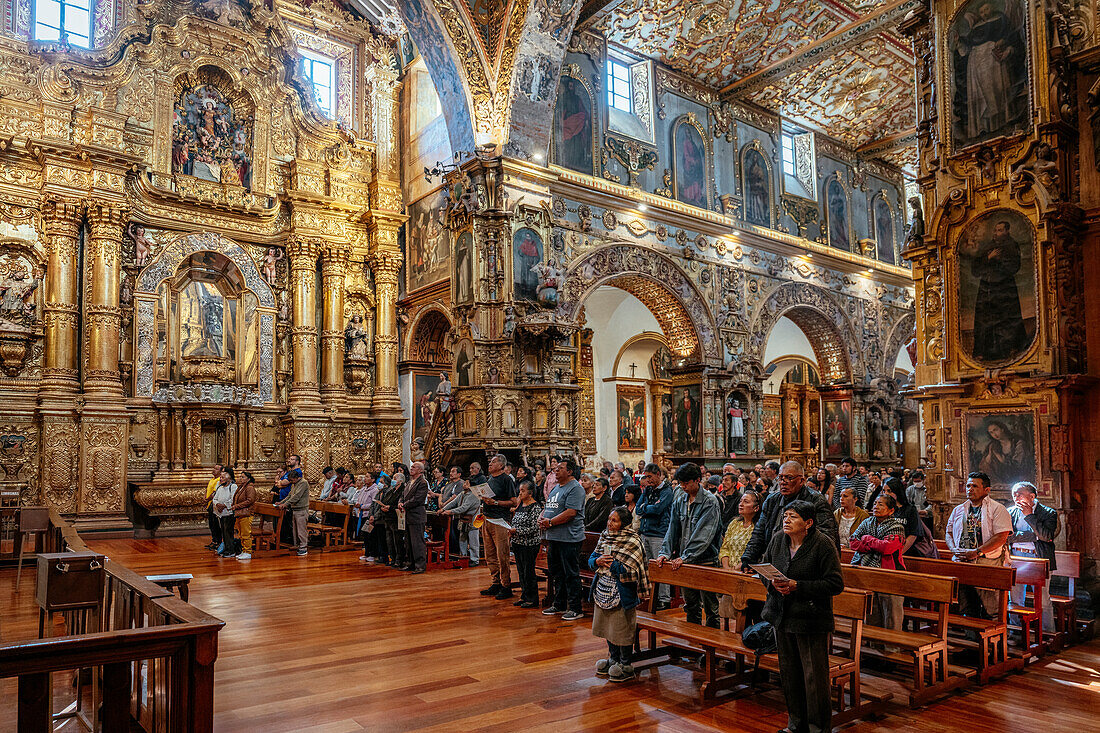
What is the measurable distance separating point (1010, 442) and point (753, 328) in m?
11.2

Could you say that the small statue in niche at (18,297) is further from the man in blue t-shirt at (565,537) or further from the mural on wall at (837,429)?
the mural on wall at (837,429)

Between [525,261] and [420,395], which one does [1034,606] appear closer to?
[525,261]

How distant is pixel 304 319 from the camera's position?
56.7 ft

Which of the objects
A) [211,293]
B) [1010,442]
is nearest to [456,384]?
[211,293]

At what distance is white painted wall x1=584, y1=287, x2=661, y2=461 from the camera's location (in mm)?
21297

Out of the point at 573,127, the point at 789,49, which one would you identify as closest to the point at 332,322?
the point at 573,127

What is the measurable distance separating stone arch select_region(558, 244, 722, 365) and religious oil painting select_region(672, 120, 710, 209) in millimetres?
2063

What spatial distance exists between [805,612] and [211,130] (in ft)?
53.5

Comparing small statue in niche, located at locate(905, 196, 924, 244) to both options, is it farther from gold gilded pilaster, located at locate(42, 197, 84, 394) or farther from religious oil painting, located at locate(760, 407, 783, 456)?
religious oil painting, located at locate(760, 407, 783, 456)

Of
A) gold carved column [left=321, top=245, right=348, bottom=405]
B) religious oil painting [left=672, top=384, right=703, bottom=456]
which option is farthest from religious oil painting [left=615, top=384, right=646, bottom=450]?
gold carved column [left=321, top=245, right=348, bottom=405]

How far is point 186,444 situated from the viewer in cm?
1561

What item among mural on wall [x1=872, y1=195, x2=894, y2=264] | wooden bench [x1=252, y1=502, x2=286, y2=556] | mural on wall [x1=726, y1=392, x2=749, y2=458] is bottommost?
wooden bench [x1=252, y1=502, x2=286, y2=556]

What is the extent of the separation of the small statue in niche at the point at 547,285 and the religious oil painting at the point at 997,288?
7.41m

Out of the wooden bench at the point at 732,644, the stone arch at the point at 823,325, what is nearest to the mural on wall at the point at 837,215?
the stone arch at the point at 823,325
